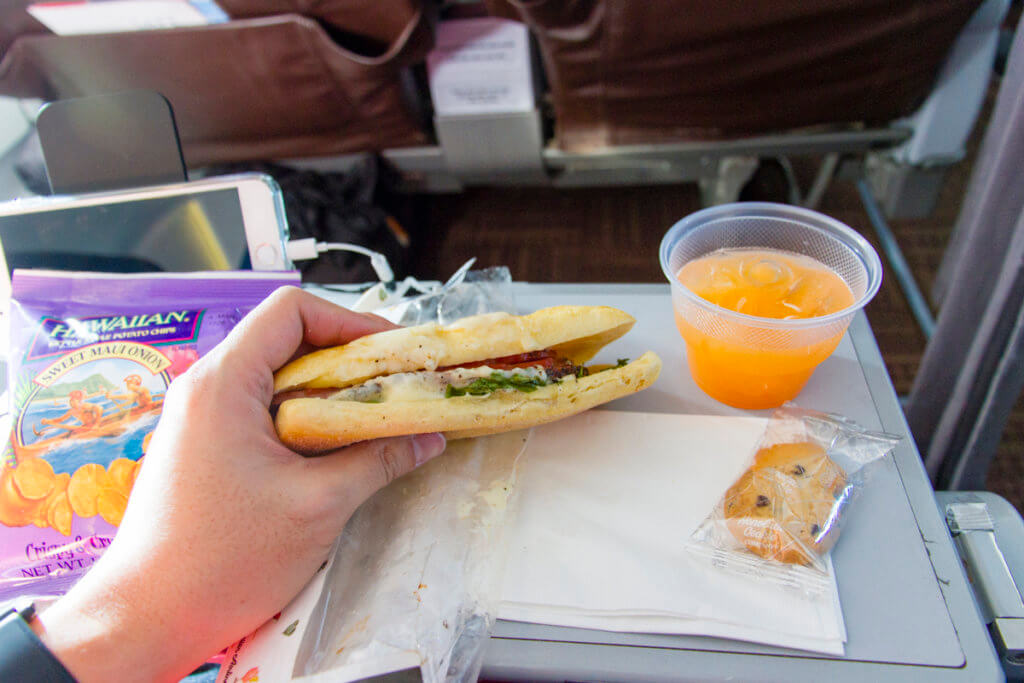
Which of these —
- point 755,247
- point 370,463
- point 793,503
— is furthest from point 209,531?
point 755,247

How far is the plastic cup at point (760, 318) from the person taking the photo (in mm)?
724

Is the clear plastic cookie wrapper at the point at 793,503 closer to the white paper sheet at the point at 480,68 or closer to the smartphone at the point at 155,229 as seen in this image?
the smartphone at the point at 155,229

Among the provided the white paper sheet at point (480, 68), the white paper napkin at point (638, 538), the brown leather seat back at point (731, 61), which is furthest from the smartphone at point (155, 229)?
the white paper sheet at point (480, 68)

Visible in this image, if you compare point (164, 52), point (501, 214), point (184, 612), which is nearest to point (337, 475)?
point (184, 612)

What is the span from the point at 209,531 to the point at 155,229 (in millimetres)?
467

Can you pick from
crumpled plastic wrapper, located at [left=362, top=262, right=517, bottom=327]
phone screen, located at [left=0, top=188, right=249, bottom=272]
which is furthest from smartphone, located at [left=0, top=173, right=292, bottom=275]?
crumpled plastic wrapper, located at [left=362, top=262, right=517, bottom=327]

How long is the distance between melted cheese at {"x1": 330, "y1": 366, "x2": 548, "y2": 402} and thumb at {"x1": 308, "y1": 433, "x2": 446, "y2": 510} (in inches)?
2.1

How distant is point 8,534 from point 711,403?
2.67 feet

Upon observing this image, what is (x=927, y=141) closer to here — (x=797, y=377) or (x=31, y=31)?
(x=797, y=377)

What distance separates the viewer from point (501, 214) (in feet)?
7.82

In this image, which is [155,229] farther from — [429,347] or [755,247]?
[755,247]

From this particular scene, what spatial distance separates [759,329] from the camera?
2.36 ft

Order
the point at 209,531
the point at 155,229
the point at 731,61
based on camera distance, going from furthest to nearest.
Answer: the point at 731,61, the point at 155,229, the point at 209,531

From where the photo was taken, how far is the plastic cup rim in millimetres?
702
